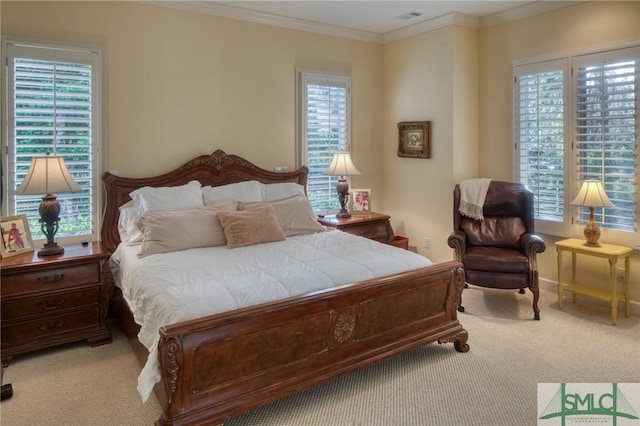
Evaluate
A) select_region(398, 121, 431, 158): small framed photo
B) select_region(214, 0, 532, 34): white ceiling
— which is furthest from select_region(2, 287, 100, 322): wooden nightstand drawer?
select_region(398, 121, 431, 158): small framed photo

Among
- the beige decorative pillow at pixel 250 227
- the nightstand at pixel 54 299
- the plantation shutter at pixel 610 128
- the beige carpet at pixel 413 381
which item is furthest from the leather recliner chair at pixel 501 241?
the nightstand at pixel 54 299

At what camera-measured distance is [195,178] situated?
4.22 metres

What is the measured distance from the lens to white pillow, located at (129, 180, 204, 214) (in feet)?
12.0

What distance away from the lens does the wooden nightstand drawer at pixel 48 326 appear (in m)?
3.04

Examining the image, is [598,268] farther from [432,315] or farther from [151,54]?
[151,54]

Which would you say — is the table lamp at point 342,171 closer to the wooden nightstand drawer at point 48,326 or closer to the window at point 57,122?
the window at point 57,122

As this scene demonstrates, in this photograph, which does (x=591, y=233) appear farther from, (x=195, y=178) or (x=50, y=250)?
(x=50, y=250)

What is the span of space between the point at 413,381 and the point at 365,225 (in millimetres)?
2210

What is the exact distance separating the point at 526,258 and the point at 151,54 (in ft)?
12.4

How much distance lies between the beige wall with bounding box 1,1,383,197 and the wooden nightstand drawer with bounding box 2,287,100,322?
3.84 ft

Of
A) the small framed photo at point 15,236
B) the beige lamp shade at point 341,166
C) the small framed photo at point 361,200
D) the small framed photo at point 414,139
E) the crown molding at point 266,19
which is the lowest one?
the small framed photo at point 15,236

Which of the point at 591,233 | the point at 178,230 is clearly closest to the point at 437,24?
the point at 591,233

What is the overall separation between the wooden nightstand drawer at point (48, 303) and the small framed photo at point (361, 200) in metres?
2.93

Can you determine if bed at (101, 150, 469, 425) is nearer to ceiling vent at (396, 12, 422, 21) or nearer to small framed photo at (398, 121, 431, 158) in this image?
small framed photo at (398, 121, 431, 158)
